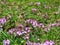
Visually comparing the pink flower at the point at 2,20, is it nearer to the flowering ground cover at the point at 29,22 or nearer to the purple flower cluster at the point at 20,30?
the flowering ground cover at the point at 29,22

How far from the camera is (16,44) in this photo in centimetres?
621

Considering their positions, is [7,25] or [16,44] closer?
[16,44]

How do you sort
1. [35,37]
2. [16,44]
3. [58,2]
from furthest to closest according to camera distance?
[58,2]
[35,37]
[16,44]

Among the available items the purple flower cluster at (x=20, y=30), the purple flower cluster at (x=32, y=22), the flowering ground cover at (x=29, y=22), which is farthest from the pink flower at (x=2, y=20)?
the purple flower cluster at (x=32, y=22)

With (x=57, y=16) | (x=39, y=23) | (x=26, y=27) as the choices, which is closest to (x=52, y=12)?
(x=57, y=16)

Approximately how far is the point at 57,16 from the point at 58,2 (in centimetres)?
104

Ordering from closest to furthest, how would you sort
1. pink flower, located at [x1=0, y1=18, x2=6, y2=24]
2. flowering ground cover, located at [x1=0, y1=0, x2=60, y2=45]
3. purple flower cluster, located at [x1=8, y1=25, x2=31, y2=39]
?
flowering ground cover, located at [x1=0, y1=0, x2=60, y2=45]
purple flower cluster, located at [x1=8, y1=25, x2=31, y2=39]
pink flower, located at [x1=0, y1=18, x2=6, y2=24]

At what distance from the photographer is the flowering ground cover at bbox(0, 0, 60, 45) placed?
21.2 feet

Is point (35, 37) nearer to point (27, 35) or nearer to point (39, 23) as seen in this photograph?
point (27, 35)

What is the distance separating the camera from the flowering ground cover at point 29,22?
645 cm

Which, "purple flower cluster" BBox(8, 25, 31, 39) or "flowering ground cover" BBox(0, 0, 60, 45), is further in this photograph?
"purple flower cluster" BBox(8, 25, 31, 39)

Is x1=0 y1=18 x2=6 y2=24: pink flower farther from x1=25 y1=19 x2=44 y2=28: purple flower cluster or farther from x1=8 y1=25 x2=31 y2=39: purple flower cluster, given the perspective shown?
x1=25 y1=19 x2=44 y2=28: purple flower cluster

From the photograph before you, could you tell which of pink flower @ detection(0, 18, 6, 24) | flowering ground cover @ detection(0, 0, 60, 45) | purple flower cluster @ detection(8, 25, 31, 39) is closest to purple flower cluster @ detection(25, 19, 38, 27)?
flowering ground cover @ detection(0, 0, 60, 45)

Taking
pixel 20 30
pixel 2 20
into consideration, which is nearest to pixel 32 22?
pixel 20 30
